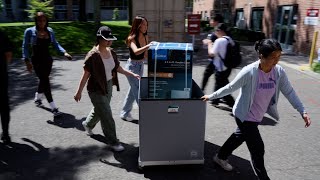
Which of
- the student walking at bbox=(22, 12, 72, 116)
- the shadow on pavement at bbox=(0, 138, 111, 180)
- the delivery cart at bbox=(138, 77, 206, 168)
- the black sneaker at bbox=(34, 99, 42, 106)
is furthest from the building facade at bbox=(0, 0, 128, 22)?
the delivery cart at bbox=(138, 77, 206, 168)

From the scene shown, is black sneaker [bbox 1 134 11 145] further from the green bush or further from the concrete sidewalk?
the green bush

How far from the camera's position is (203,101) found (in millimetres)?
3680

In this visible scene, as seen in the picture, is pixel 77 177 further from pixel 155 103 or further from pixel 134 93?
pixel 134 93

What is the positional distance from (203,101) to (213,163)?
40.1 inches

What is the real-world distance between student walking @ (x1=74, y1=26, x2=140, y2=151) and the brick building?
882 cm

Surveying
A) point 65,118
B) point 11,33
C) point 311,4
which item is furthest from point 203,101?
point 11,33

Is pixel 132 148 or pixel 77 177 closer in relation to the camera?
pixel 77 177

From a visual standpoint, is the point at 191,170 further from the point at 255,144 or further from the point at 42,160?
the point at 42,160

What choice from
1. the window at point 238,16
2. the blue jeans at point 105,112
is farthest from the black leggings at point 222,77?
the window at point 238,16

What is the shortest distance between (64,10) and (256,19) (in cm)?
4719

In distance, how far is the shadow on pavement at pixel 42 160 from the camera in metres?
3.94

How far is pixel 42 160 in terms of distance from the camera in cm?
431

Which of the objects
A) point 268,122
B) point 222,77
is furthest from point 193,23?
point 268,122

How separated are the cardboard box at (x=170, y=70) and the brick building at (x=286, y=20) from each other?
8573 millimetres
